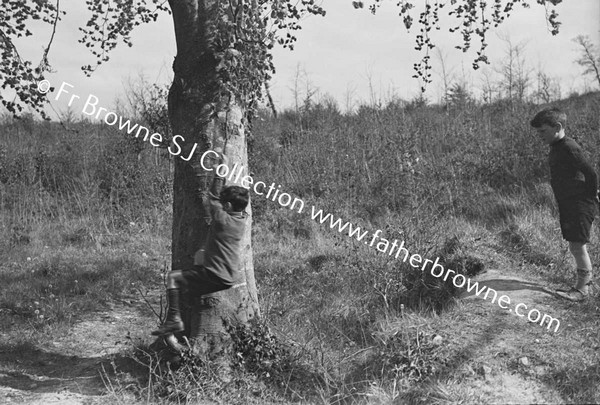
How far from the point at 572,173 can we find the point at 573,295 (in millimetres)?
1201

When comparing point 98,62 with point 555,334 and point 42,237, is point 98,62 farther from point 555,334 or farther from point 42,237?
point 555,334

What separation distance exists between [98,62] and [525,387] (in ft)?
20.1

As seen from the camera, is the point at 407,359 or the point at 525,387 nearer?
the point at 525,387

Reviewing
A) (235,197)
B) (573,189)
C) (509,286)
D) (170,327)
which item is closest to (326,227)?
(509,286)

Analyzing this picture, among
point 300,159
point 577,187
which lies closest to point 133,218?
point 300,159

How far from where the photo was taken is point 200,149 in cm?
475

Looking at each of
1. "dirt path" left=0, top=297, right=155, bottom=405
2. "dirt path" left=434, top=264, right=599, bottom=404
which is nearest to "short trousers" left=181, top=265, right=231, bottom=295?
"dirt path" left=0, top=297, right=155, bottom=405

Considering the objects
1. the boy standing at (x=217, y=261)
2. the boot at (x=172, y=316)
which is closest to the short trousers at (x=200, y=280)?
the boy standing at (x=217, y=261)

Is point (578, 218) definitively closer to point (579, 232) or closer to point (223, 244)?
point (579, 232)

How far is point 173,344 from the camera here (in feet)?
14.5

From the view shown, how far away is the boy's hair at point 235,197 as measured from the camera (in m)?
4.39

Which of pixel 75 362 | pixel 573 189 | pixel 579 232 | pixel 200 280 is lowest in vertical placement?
pixel 75 362

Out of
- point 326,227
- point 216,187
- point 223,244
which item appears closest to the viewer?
point 223,244

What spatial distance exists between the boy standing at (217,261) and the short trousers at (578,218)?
314 cm
